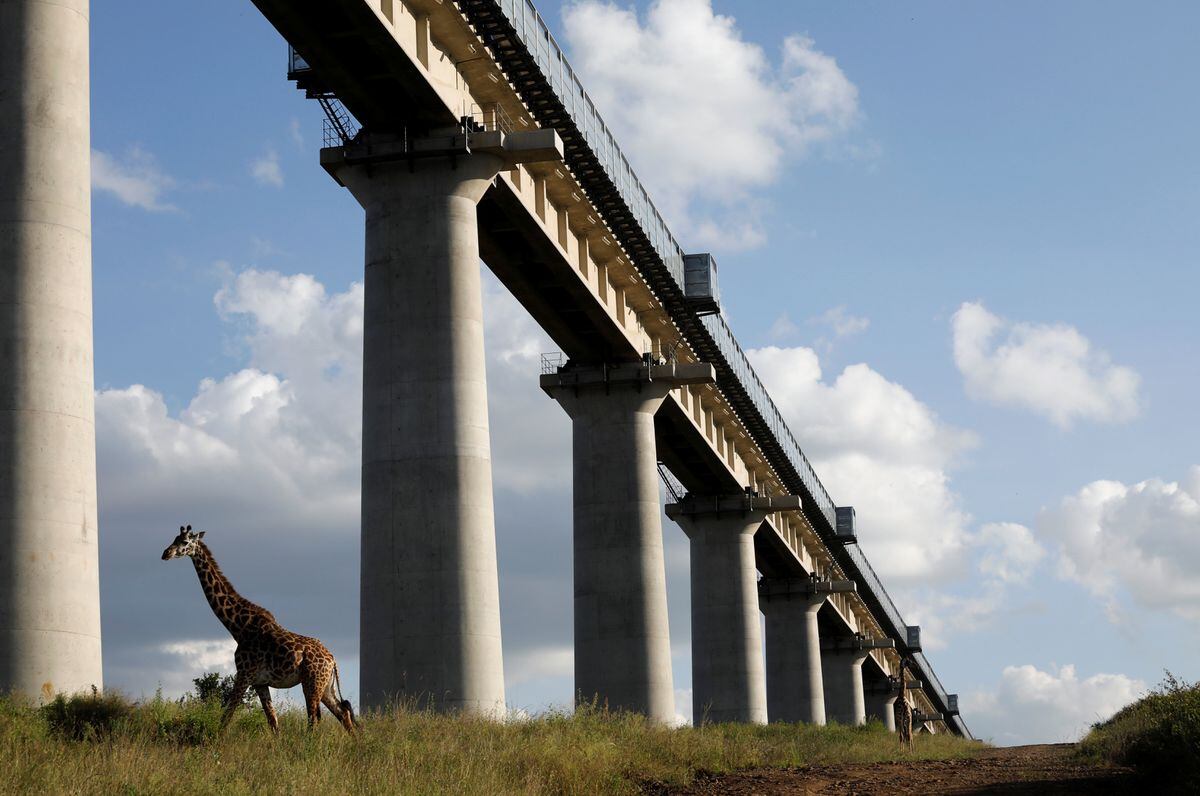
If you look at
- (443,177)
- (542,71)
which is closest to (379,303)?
(443,177)

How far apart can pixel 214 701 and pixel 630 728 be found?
8428 millimetres

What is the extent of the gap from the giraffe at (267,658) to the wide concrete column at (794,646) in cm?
5301

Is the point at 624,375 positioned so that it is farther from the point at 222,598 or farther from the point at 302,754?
the point at 302,754

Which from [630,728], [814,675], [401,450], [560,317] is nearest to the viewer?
[630,728]

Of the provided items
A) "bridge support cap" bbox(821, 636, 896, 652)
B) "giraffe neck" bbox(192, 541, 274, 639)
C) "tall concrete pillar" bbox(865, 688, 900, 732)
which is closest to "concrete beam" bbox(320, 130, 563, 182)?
"giraffe neck" bbox(192, 541, 274, 639)

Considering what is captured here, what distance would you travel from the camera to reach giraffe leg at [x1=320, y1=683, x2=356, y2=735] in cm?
1782

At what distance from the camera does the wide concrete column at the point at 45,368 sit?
15953 mm

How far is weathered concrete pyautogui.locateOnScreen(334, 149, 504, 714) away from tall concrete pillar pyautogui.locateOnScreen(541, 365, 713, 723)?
13.9m

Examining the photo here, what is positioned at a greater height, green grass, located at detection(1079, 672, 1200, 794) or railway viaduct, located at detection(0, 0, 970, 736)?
railway viaduct, located at detection(0, 0, 970, 736)

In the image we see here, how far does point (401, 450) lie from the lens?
26.9 meters

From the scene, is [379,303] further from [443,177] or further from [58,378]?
[58,378]

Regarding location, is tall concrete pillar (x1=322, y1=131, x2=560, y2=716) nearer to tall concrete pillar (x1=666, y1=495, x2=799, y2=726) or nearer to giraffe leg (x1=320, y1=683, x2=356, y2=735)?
giraffe leg (x1=320, y1=683, x2=356, y2=735)

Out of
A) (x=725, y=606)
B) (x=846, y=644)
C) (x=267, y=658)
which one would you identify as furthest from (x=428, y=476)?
(x=846, y=644)

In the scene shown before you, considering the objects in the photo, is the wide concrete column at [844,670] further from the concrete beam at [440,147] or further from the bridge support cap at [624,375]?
the concrete beam at [440,147]
